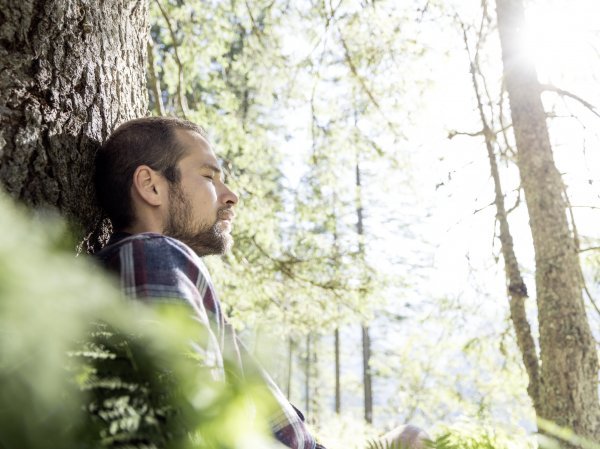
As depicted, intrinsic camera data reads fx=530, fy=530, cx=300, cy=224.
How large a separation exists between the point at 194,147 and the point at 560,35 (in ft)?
15.4

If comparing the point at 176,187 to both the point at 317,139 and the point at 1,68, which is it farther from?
the point at 317,139

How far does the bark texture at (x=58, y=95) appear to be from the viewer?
1.55 metres

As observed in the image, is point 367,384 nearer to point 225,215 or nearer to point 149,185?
point 225,215

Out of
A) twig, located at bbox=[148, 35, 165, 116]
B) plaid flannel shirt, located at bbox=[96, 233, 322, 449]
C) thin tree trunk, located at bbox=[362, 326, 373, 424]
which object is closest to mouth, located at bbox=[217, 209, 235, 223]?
plaid flannel shirt, located at bbox=[96, 233, 322, 449]

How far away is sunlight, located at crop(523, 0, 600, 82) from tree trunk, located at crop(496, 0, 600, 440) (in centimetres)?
44

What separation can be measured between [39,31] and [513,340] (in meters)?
5.96

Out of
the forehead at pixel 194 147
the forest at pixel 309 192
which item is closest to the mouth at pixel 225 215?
the forehead at pixel 194 147

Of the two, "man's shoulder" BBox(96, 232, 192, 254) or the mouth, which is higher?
the mouth

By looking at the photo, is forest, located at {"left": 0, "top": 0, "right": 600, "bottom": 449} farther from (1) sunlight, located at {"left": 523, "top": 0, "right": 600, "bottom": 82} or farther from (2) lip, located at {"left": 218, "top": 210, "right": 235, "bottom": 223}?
(2) lip, located at {"left": 218, "top": 210, "right": 235, "bottom": 223}

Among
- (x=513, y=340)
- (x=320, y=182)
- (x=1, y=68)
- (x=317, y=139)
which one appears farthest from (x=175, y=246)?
(x=513, y=340)

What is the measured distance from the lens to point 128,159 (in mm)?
1936

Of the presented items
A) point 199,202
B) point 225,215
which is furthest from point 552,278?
point 199,202

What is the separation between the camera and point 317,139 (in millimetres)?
6094

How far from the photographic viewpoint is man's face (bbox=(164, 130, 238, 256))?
1.97m
